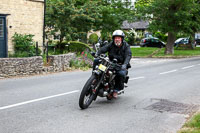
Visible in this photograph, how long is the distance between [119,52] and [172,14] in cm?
2211

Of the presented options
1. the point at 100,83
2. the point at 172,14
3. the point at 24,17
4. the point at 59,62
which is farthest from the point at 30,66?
the point at 172,14

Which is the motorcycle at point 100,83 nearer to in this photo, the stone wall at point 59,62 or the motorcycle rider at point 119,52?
the motorcycle rider at point 119,52

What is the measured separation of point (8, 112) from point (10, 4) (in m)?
13.9

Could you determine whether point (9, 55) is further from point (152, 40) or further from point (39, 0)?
point (152, 40)

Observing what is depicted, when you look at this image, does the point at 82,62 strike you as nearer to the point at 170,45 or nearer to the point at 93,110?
the point at 93,110

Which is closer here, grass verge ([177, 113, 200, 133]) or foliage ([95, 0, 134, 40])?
grass verge ([177, 113, 200, 133])

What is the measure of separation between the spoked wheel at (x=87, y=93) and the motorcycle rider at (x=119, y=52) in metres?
0.81

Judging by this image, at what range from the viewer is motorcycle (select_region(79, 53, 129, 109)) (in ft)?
22.8

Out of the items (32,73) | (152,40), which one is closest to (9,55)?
(32,73)

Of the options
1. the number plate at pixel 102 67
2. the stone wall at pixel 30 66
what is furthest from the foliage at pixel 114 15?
the number plate at pixel 102 67

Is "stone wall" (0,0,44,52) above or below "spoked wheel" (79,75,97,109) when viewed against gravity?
above

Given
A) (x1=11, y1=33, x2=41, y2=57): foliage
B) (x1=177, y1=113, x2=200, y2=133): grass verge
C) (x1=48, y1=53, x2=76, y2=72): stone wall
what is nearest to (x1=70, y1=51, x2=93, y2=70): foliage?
(x1=48, y1=53, x2=76, y2=72): stone wall

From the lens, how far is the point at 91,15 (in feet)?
92.6

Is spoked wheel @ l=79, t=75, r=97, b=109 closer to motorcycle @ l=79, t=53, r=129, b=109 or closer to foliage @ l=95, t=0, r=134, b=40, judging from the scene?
motorcycle @ l=79, t=53, r=129, b=109
